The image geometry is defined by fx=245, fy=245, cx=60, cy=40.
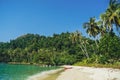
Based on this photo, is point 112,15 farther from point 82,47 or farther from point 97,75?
point 82,47

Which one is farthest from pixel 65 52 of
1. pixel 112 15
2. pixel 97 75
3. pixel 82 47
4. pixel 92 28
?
pixel 97 75

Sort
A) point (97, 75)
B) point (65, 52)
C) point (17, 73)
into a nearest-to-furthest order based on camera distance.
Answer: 1. point (97, 75)
2. point (17, 73)
3. point (65, 52)

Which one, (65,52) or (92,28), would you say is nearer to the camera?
(92,28)

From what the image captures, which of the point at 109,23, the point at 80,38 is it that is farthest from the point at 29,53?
the point at 109,23

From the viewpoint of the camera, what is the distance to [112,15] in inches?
2062

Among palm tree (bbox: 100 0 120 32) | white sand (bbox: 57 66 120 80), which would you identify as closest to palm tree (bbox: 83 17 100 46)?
palm tree (bbox: 100 0 120 32)

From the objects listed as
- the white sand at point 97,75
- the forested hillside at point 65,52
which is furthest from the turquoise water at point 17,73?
the forested hillside at point 65,52

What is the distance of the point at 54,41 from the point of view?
159500mm

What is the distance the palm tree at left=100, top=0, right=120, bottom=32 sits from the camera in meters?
51.8

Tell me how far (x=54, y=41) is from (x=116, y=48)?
98981 mm

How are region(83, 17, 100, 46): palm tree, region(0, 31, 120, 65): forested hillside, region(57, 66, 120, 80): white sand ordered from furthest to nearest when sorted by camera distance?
1. region(83, 17, 100, 46): palm tree
2. region(0, 31, 120, 65): forested hillside
3. region(57, 66, 120, 80): white sand

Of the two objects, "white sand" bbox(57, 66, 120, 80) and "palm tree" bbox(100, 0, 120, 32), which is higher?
"palm tree" bbox(100, 0, 120, 32)

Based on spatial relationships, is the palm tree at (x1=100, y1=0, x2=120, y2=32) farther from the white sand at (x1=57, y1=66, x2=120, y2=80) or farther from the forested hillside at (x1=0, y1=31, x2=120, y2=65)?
the white sand at (x1=57, y1=66, x2=120, y2=80)

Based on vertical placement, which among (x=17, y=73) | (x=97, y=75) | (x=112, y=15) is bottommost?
(x=97, y=75)
